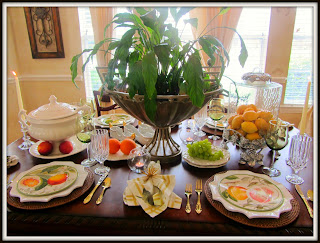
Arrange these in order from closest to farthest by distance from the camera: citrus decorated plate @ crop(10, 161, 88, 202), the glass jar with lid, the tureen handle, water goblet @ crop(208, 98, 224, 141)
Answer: citrus decorated plate @ crop(10, 161, 88, 202) → the tureen handle → water goblet @ crop(208, 98, 224, 141) → the glass jar with lid

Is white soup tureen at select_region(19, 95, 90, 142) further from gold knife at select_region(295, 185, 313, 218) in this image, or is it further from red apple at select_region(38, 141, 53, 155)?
gold knife at select_region(295, 185, 313, 218)

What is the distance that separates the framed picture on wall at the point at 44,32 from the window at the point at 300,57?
2896mm

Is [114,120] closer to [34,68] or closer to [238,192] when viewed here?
[238,192]

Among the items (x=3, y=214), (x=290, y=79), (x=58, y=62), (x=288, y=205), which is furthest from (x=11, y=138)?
(x=290, y=79)

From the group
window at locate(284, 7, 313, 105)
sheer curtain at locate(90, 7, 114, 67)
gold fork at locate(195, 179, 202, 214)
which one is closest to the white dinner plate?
gold fork at locate(195, 179, 202, 214)

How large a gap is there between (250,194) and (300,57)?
261cm

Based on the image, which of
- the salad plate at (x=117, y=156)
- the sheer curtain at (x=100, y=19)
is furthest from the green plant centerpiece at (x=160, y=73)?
the sheer curtain at (x=100, y=19)

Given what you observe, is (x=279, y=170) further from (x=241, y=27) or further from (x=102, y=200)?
(x=241, y=27)

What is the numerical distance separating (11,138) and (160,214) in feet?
9.66

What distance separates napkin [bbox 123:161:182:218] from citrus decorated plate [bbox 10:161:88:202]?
208 mm

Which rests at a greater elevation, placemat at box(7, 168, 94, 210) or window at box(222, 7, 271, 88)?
window at box(222, 7, 271, 88)

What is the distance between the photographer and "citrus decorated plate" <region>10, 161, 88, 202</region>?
2.41 feet

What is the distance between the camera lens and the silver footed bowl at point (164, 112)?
848 mm

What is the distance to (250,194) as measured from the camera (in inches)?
29.1
